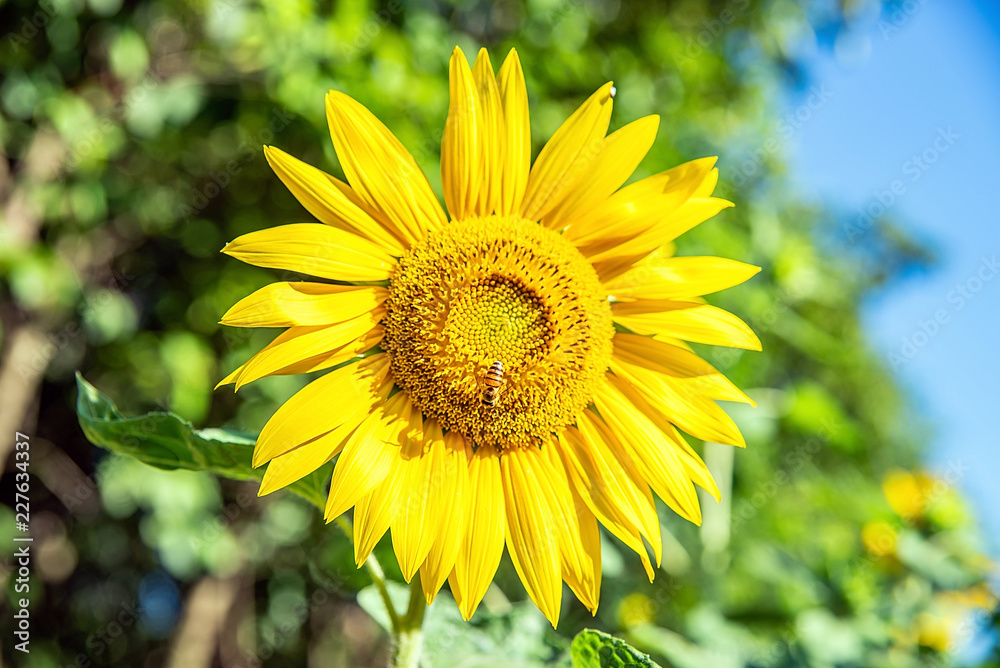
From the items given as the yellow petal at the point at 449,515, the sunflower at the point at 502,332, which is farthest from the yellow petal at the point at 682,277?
the yellow petal at the point at 449,515

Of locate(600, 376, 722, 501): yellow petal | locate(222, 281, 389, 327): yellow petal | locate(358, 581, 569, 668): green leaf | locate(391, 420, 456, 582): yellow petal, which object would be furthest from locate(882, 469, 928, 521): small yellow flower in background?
locate(222, 281, 389, 327): yellow petal

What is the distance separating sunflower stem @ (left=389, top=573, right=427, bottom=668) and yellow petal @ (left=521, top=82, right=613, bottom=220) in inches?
22.0

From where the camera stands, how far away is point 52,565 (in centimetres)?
305

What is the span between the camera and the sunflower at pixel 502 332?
0.94 metres

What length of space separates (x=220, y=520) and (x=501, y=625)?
1911 mm

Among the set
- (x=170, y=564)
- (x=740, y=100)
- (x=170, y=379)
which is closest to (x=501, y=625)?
(x=170, y=564)

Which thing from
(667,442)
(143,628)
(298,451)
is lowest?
(143,628)

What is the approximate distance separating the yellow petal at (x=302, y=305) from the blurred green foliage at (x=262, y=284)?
3.16ft

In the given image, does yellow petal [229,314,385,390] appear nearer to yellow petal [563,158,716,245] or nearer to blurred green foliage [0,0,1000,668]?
yellow petal [563,158,716,245]

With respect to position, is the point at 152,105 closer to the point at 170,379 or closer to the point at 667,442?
the point at 170,379

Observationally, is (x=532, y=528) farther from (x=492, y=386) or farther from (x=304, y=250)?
(x=304, y=250)

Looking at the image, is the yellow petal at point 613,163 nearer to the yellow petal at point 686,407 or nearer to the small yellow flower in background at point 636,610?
the yellow petal at point 686,407

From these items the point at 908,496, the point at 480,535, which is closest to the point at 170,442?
the point at 480,535

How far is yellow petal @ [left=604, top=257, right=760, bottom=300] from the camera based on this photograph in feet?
3.39
